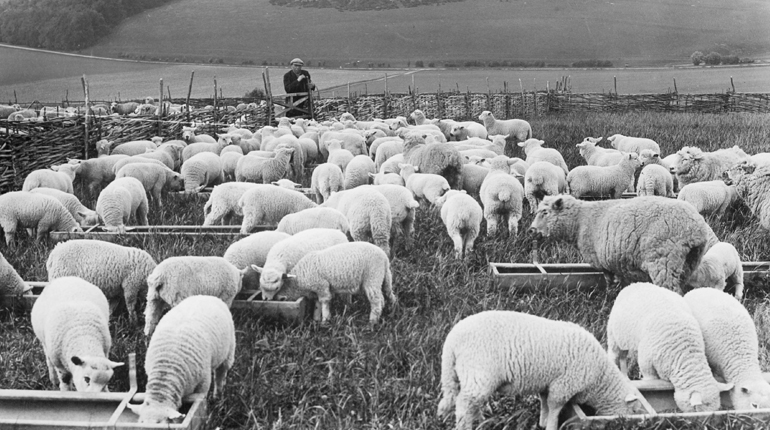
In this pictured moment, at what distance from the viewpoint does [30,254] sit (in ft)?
24.6

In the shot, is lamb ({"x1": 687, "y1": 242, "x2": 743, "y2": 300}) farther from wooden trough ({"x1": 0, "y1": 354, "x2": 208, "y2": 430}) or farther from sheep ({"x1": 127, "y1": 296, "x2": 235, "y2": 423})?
wooden trough ({"x1": 0, "y1": 354, "x2": 208, "y2": 430})

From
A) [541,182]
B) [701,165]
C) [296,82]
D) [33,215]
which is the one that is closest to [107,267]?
[33,215]

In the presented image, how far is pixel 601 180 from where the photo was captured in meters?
10.2

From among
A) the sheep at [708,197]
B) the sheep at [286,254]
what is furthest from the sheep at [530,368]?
the sheep at [708,197]

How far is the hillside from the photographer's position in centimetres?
5475

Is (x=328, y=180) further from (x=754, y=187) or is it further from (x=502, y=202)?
(x=754, y=187)

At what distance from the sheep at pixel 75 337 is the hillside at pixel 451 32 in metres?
50.6

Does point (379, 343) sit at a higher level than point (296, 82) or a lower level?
lower

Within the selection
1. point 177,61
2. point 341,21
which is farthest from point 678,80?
point 177,61

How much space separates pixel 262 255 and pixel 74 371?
241 centimetres

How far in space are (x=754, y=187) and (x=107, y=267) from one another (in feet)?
24.7

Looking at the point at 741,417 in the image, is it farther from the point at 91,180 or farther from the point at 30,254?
the point at 91,180

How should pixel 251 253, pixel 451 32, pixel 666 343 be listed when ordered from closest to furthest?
pixel 666 343 → pixel 251 253 → pixel 451 32

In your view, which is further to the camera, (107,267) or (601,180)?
(601,180)
